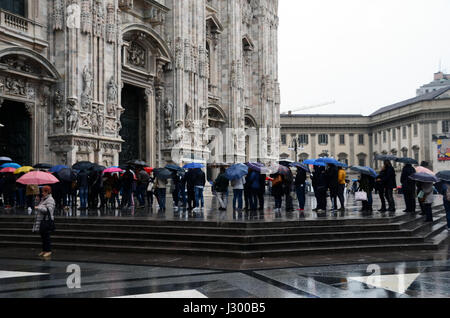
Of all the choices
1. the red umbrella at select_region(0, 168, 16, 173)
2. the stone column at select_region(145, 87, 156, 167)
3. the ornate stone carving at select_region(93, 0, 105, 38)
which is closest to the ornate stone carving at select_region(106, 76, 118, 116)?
the ornate stone carving at select_region(93, 0, 105, 38)

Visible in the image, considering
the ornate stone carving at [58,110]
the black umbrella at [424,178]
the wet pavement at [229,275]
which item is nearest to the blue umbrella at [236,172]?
the wet pavement at [229,275]

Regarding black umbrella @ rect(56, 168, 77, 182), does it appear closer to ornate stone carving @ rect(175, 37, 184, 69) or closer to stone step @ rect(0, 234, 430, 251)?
stone step @ rect(0, 234, 430, 251)

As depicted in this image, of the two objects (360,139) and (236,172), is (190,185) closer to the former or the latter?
(236,172)

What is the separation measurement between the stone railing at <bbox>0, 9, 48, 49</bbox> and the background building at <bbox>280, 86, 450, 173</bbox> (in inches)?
2037

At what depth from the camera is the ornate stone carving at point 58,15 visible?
20.3m

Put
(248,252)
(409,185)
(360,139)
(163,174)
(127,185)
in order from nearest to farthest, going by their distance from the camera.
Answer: (248,252) → (409,185) → (163,174) → (127,185) → (360,139)

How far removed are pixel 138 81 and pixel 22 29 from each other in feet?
26.1

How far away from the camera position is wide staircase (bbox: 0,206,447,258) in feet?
35.0

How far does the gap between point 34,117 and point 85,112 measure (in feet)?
6.90

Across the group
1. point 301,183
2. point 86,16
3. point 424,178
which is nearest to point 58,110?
point 86,16

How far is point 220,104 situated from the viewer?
35.0 m

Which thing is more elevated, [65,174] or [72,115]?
[72,115]

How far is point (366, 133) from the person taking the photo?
264 feet
